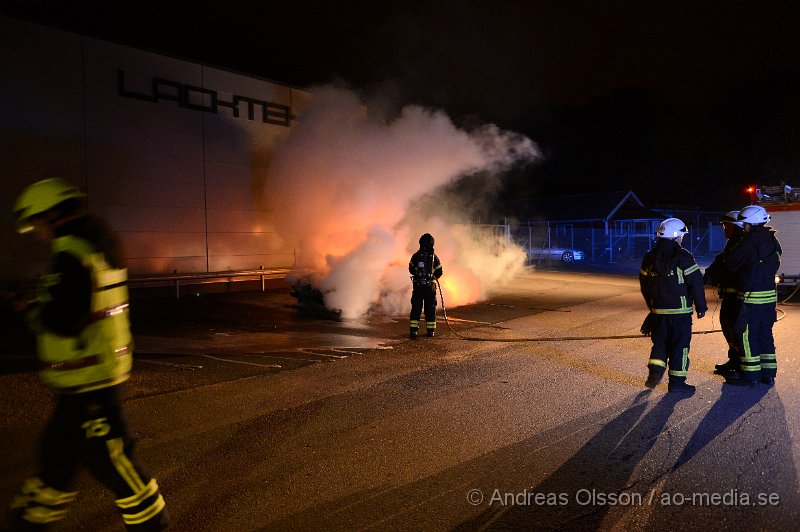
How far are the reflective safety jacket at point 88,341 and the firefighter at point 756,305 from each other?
6115 mm

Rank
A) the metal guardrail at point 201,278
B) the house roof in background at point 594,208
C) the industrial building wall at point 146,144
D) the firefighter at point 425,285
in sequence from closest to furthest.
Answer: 1. the firefighter at point 425,285
2. the industrial building wall at point 146,144
3. the metal guardrail at point 201,278
4. the house roof in background at point 594,208

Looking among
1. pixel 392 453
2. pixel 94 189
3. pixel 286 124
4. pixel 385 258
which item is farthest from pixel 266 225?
pixel 392 453

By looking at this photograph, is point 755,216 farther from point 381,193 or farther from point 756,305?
point 381,193

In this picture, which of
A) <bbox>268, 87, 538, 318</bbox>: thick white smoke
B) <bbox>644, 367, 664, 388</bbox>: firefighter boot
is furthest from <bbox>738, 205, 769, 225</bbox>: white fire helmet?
<bbox>268, 87, 538, 318</bbox>: thick white smoke

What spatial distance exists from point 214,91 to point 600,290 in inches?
512

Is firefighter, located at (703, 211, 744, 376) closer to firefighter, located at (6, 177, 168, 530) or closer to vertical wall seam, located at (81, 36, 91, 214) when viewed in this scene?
firefighter, located at (6, 177, 168, 530)

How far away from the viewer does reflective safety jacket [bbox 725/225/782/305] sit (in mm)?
6129

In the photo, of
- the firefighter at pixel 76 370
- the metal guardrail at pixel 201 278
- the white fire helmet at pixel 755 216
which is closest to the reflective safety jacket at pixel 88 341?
the firefighter at pixel 76 370

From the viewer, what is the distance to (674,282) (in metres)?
5.95

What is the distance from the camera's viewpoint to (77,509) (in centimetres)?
352

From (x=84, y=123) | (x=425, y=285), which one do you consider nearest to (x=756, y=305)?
(x=425, y=285)

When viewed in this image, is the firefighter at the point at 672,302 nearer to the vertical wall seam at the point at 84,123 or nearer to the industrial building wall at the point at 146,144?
the industrial building wall at the point at 146,144

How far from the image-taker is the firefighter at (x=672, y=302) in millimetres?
5910

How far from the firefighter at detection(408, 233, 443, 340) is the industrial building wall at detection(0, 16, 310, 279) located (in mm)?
8785
